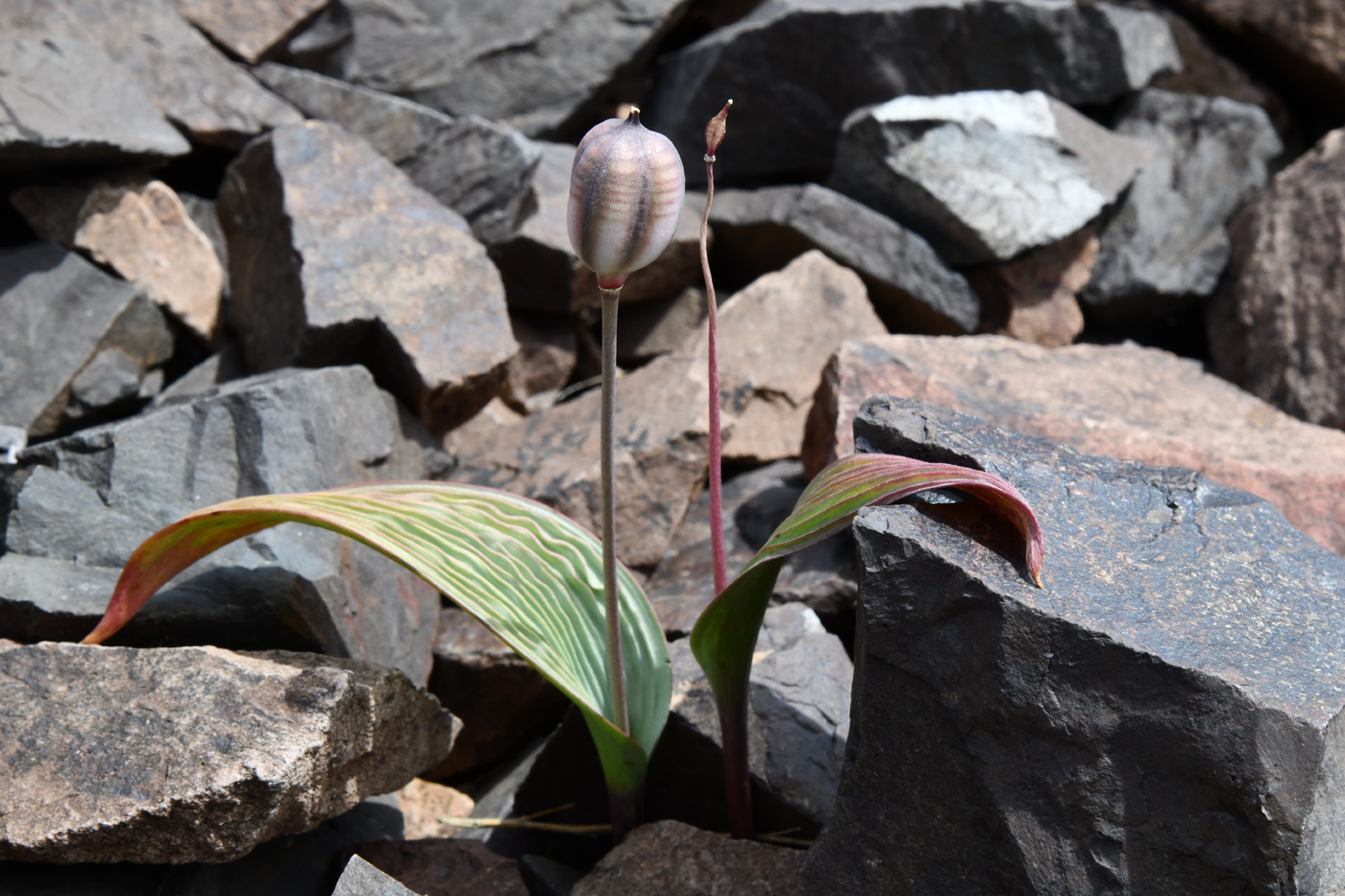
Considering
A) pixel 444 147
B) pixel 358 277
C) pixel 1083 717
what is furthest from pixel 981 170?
pixel 1083 717

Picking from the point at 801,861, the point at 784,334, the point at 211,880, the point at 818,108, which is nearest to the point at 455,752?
the point at 211,880

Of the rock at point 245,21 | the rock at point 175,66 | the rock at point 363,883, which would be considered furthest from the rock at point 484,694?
the rock at point 245,21

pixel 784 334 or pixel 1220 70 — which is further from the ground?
pixel 1220 70

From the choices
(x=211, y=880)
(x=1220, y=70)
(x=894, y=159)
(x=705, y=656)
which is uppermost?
(x=1220, y=70)

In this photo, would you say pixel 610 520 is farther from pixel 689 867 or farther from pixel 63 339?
pixel 63 339

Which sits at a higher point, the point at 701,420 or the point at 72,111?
the point at 72,111

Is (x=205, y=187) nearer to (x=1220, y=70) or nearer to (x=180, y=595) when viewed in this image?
(x=180, y=595)
